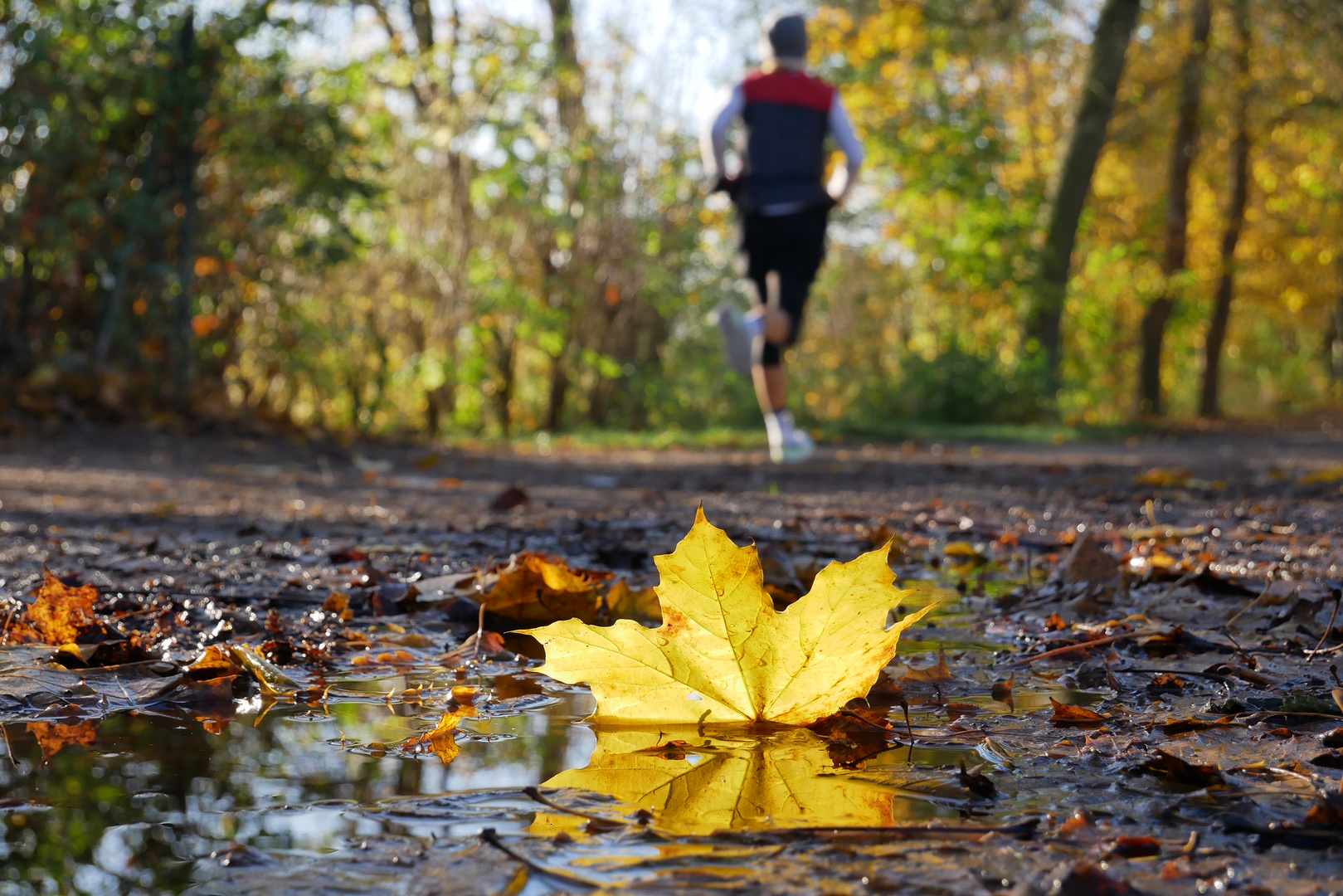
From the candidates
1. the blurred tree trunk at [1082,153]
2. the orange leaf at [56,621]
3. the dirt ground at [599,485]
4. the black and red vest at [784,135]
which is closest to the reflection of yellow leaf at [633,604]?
the orange leaf at [56,621]

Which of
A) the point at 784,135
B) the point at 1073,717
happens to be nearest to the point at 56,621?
the point at 1073,717

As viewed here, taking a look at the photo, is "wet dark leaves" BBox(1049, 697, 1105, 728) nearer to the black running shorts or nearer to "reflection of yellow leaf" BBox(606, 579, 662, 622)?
"reflection of yellow leaf" BBox(606, 579, 662, 622)

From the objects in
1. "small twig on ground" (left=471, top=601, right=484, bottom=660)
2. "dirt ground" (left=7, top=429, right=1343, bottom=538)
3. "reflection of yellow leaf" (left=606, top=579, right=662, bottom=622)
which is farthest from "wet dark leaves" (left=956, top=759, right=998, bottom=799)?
"dirt ground" (left=7, top=429, right=1343, bottom=538)

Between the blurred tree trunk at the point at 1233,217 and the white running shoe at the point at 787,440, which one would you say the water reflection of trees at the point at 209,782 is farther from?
the blurred tree trunk at the point at 1233,217

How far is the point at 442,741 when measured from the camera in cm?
139

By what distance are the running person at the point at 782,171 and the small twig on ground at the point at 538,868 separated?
5.36 meters

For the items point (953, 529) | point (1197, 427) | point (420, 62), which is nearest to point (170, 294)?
point (420, 62)

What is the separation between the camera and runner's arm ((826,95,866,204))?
6.11 metres

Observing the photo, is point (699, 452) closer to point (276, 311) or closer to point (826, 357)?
point (276, 311)

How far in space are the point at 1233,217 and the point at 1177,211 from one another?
212 centimetres

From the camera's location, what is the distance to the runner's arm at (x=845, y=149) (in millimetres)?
6111

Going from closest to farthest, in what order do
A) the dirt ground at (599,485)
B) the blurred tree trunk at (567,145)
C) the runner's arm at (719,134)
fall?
the dirt ground at (599,485)
the runner's arm at (719,134)
the blurred tree trunk at (567,145)

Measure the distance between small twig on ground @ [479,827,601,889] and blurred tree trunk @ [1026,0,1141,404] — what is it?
12375mm

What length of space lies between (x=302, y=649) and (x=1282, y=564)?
6.66 ft
